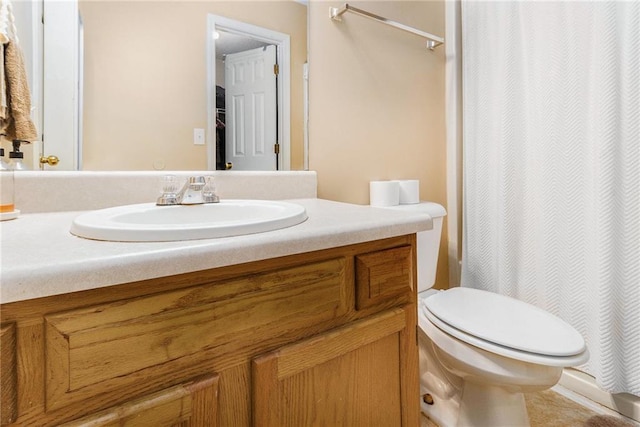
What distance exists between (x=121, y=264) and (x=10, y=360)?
0.49 feet

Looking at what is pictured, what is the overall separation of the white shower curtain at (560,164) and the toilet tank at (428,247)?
312 millimetres

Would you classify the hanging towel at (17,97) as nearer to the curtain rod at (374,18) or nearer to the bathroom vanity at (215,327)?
the bathroom vanity at (215,327)

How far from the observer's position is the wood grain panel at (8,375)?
375mm

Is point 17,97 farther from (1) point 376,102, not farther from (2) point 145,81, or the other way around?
(1) point 376,102

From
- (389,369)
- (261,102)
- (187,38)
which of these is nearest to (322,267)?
(389,369)

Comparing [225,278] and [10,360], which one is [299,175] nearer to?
[225,278]

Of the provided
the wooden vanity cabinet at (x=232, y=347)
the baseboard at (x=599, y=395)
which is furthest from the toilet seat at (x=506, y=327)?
the baseboard at (x=599, y=395)

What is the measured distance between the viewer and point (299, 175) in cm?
122

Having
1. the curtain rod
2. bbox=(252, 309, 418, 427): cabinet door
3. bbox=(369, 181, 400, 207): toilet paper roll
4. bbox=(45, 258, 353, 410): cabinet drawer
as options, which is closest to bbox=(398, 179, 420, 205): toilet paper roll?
bbox=(369, 181, 400, 207): toilet paper roll

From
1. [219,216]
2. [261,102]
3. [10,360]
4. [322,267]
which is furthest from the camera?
[261,102]

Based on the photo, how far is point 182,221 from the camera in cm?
85

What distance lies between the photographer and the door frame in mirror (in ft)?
3.52

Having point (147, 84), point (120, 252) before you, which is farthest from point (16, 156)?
point (120, 252)

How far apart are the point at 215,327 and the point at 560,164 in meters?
1.34
